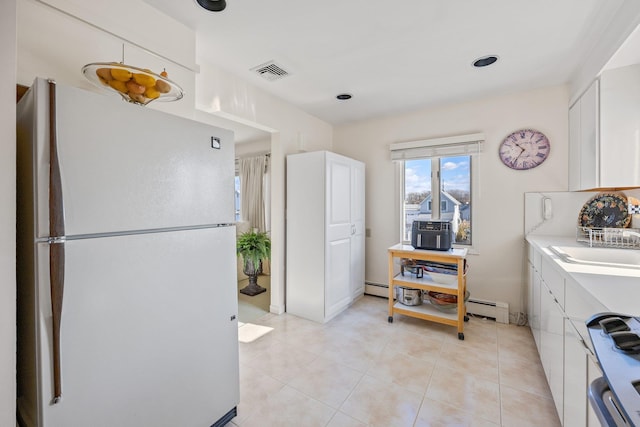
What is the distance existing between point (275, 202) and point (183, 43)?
5.45ft

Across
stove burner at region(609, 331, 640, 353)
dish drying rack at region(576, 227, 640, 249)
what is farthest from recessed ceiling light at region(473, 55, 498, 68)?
stove burner at region(609, 331, 640, 353)

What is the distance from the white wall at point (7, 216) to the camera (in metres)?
0.82

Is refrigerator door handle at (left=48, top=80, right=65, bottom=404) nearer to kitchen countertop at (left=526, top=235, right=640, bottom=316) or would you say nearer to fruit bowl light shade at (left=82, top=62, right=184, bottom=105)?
fruit bowl light shade at (left=82, top=62, right=184, bottom=105)

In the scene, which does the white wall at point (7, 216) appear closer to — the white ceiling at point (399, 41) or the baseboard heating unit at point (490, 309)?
the white ceiling at point (399, 41)

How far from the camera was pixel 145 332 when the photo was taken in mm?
1096

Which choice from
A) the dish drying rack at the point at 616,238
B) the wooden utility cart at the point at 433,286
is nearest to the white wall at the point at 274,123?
the wooden utility cart at the point at 433,286

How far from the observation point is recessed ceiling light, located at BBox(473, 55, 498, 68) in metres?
2.09

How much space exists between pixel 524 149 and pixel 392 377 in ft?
8.06

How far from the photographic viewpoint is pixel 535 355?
2.14 meters

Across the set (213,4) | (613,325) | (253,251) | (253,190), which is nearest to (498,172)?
(613,325)

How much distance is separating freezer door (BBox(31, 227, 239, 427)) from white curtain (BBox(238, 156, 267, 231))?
11.2 feet

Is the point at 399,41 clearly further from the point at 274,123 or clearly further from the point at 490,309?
the point at 490,309

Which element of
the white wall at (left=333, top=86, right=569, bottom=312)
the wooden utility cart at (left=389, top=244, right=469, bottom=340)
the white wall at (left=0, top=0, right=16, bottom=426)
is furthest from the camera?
the white wall at (left=333, top=86, right=569, bottom=312)

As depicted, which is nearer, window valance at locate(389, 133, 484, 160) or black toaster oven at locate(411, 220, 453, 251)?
black toaster oven at locate(411, 220, 453, 251)
